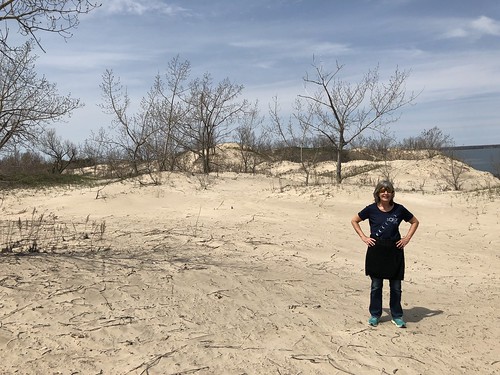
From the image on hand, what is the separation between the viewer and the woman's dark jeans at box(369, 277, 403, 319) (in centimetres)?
440

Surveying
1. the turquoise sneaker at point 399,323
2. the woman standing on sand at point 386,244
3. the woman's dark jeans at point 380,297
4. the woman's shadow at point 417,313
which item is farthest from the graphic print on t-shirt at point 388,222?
the woman's shadow at point 417,313

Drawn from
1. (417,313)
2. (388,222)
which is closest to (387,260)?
(388,222)

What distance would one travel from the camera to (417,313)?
495 centimetres

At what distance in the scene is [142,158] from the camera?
21.3 metres

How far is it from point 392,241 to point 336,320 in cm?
103

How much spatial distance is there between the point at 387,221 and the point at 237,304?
1.84 meters

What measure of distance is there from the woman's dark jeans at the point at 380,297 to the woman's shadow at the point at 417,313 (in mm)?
324

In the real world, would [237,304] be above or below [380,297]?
below

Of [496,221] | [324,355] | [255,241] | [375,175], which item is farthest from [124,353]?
[375,175]

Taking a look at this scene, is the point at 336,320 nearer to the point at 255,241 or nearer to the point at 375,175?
the point at 255,241

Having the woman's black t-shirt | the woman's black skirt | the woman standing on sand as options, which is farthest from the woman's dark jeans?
the woman's black t-shirt

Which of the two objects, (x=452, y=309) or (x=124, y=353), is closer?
(x=124, y=353)

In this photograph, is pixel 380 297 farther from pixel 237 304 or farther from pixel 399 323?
pixel 237 304

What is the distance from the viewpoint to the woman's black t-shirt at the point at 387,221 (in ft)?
14.1
